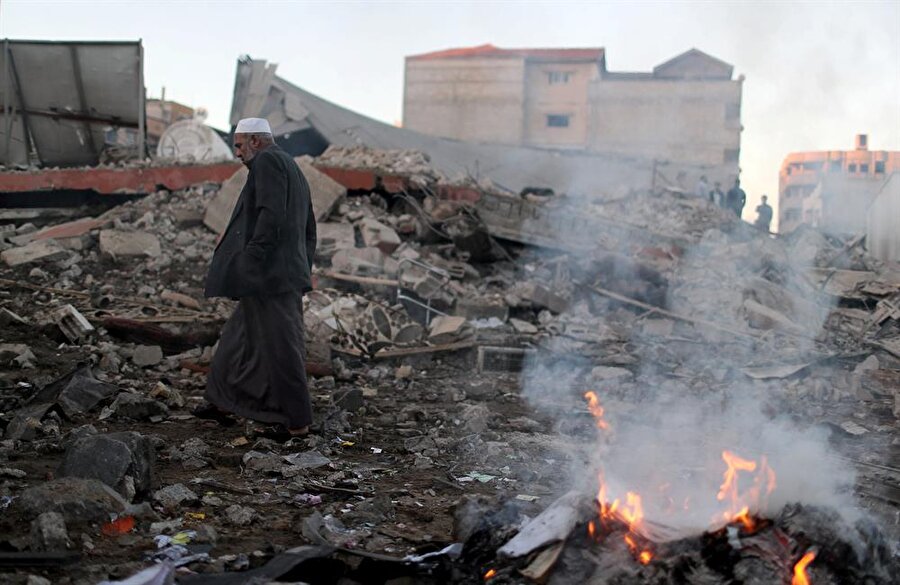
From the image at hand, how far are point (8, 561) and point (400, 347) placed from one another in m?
5.28

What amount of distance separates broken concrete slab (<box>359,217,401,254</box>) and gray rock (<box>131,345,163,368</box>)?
3821 mm

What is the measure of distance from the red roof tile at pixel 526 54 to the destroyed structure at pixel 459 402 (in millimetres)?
21275

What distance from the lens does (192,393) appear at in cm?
573

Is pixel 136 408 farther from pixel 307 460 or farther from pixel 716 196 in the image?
pixel 716 196

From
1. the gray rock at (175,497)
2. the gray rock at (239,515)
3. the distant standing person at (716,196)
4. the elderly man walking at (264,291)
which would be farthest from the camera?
the distant standing person at (716,196)

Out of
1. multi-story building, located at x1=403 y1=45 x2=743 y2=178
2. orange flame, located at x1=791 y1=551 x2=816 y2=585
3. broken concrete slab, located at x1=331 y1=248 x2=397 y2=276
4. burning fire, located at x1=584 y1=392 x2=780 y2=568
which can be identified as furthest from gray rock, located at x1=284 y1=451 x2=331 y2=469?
multi-story building, located at x1=403 y1=45 x2=743 y2=178

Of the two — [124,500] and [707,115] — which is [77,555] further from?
[707,115]

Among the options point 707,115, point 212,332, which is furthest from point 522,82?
point 212,332

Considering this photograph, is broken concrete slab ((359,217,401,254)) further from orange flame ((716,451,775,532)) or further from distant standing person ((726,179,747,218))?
distant standing person ((726,179,747,218))

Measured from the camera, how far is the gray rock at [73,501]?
291cm

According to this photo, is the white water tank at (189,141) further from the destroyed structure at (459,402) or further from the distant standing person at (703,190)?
the distant standing person at (703,190)

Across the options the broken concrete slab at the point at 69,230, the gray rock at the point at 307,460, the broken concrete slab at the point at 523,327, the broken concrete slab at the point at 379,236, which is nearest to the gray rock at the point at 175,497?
the gray rock at the point at 307,460

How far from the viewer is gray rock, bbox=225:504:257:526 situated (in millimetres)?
3178

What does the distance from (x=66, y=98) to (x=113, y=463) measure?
439 inches
